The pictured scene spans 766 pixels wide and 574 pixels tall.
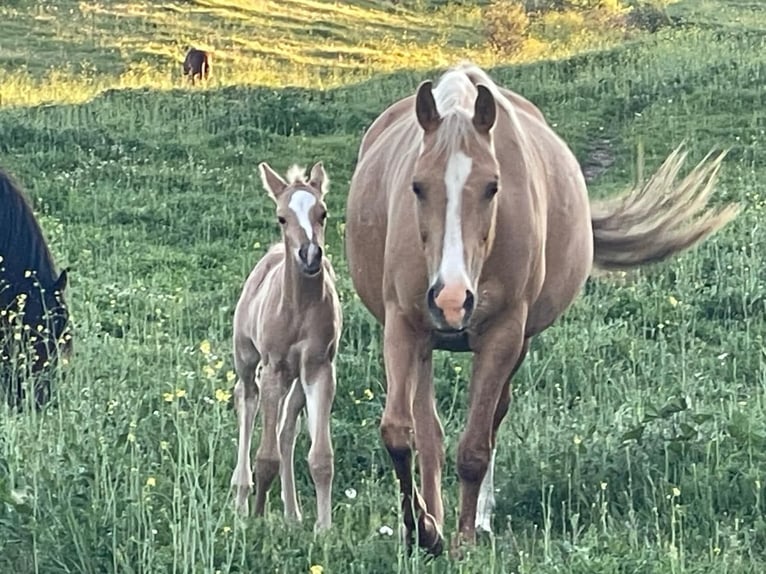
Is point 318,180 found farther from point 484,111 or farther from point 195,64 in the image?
point 195,64

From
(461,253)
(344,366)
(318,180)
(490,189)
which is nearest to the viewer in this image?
(461,253)

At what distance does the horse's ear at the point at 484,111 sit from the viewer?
4.44m

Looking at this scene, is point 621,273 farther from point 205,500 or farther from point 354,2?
point 354,2

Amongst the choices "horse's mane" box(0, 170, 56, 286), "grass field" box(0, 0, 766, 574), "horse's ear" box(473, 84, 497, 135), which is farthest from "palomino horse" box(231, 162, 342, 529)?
"horse's mane" box(0, 170, 56, 286)

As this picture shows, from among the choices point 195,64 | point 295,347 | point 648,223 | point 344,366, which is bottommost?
point 195,64

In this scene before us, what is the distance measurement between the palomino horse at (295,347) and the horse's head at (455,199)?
91 cm

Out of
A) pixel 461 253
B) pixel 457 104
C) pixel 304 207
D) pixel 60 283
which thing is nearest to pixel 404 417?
pixel 461 253

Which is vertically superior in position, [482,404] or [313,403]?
[482,404]

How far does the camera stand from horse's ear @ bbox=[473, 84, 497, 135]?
4.44 m

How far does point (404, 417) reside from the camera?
4.74 m

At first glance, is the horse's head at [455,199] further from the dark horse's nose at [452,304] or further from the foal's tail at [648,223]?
the foal's tail at [648,223]

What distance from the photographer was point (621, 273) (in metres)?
7.29

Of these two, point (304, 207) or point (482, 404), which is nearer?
point (482, 404)

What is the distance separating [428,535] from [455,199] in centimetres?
122
